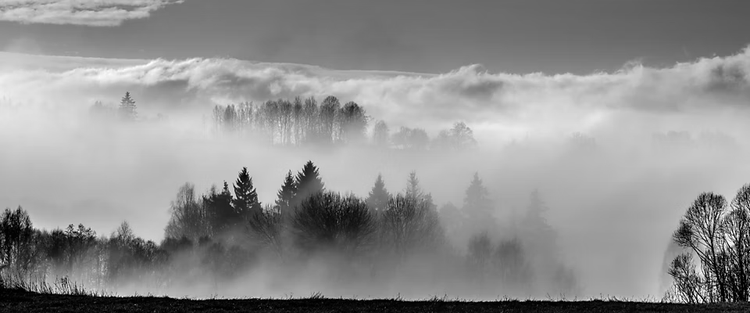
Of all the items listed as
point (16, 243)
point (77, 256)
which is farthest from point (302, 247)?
point (16, 243)

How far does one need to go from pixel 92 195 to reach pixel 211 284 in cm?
7875

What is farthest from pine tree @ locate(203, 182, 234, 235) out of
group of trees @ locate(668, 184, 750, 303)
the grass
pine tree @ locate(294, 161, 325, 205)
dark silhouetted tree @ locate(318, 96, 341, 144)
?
dark silhouetted tree @ locate(318, 96, 341, 144)

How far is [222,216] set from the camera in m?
109

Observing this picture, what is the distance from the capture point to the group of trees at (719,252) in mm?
64000

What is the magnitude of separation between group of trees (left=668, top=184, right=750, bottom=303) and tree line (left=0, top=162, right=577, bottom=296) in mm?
38980

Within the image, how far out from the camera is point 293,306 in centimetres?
2806

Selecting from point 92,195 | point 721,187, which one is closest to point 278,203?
point 92,195

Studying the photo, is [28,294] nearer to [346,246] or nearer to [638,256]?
[346,246]

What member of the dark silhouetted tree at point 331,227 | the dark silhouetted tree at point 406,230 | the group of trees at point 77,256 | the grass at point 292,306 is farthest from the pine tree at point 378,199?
the grass at point 292,306

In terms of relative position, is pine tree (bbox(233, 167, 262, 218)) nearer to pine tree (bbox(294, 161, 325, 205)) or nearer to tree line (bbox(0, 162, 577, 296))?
tree line (bbox(0, 162, 577, 296))

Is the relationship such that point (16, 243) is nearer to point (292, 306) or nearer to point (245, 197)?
point (245, 197)

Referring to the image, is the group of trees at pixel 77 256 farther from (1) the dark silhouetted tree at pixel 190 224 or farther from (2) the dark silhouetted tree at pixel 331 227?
(2) the dark silhouetted tree at pixel 331 227

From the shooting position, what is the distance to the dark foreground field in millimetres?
27141

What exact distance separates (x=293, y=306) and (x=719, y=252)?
62.1 m
